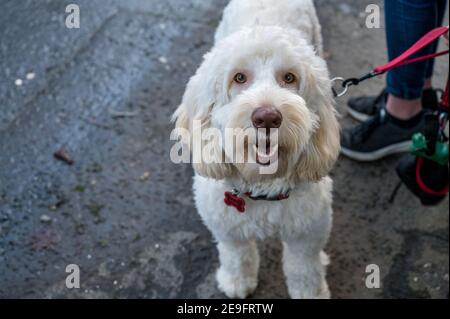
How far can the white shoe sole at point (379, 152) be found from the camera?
3.19 meters

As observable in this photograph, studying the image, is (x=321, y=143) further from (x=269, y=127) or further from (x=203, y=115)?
(x=203, y=115)

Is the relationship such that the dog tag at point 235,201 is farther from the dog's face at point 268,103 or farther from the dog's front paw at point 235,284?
the dog's front paw at point 235,284

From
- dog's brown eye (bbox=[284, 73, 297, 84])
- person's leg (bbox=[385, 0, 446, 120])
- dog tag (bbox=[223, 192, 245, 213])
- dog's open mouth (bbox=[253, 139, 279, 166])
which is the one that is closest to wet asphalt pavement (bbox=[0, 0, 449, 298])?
person's leg (bbox=[385, 0, 446, 120])

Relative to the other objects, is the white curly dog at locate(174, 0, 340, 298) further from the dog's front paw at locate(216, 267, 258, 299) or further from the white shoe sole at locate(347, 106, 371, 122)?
the white shoe sole at locate(347, 106, 371, 122)

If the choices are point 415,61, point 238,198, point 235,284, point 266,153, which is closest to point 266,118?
point 266,153

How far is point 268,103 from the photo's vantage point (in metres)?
1.85

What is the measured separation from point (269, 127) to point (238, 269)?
Result: 3.16 ft

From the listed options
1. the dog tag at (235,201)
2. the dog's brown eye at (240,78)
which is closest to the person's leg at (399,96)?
the dog's brown eye at (240,78)

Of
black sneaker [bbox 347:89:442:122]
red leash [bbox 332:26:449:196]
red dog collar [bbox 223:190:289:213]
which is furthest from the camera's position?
black sneaker [bbox 347:89:442:122]

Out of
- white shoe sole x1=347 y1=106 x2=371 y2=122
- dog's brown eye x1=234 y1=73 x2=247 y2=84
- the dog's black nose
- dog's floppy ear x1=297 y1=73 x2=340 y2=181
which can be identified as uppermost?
dog's brown eye x1=234 y1=73 x2=247 y2=84

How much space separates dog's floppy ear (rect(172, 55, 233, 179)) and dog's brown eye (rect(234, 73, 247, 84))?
0.20 ft

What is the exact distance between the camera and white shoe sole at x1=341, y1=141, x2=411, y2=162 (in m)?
3.19
